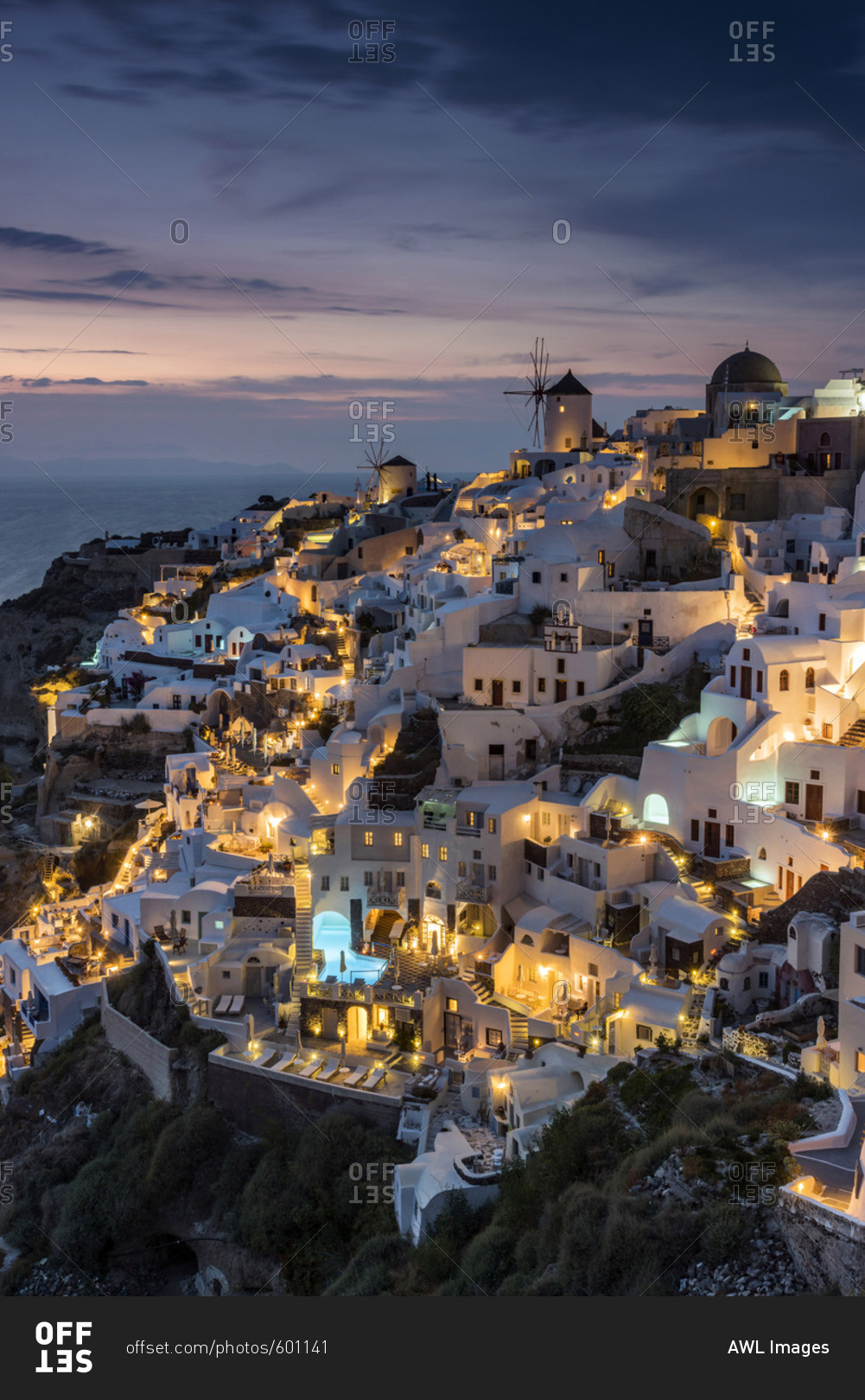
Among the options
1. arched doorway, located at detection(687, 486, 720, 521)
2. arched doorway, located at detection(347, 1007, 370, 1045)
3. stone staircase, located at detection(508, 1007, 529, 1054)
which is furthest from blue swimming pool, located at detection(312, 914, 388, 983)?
arched doorway, located at detection(687, 486, 720, 521)

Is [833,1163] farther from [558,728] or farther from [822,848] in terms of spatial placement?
[558,728]

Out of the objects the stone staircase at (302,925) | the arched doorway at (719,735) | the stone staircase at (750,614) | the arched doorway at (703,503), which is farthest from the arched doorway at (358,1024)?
the arched doorway at (703,503)

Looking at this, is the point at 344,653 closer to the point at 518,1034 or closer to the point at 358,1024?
the point at 358,1024

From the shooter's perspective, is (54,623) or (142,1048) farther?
(54,623)

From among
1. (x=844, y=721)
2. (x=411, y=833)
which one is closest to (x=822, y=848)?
(x=844, y=721)

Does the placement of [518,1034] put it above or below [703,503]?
below

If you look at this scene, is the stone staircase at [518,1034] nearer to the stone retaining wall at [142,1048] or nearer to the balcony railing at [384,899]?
the balcony railing at [384,899]

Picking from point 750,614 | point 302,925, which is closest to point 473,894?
point 302,925
